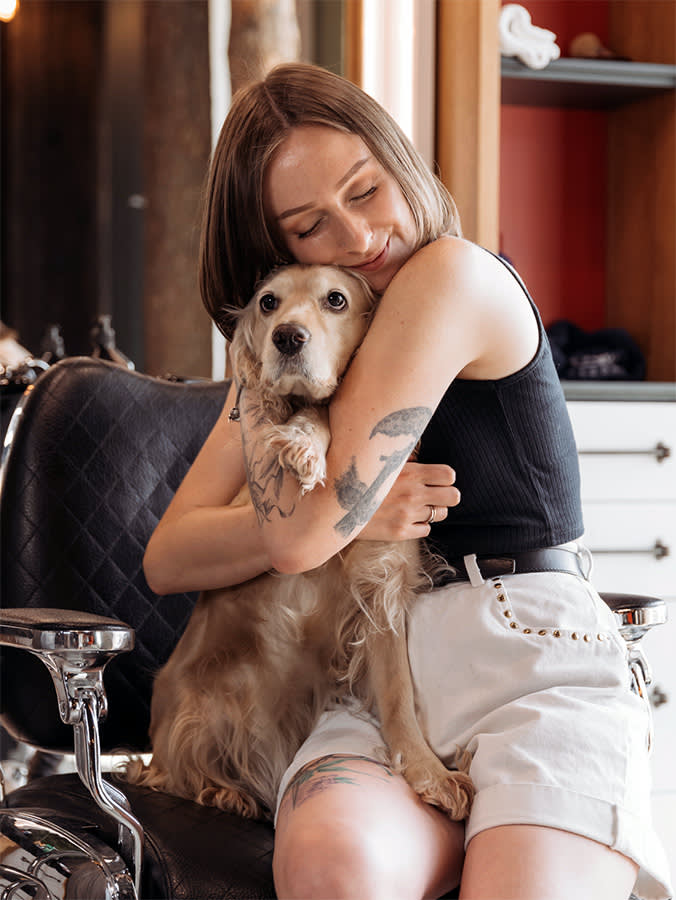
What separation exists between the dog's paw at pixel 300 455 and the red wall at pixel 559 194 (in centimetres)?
212

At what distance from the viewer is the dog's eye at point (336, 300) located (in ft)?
3.95

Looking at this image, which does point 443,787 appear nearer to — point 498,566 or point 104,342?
point 498,566

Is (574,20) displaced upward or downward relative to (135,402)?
upward

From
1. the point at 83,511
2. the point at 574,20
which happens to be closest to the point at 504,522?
the point at 83,511

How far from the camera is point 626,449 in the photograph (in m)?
2.41

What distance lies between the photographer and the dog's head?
3.78 ft

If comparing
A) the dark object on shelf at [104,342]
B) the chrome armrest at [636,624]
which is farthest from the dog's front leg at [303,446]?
the dark object on shelf at [104,342]

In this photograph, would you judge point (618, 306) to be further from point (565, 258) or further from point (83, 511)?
point (83, 511)

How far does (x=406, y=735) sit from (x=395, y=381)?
0.40m

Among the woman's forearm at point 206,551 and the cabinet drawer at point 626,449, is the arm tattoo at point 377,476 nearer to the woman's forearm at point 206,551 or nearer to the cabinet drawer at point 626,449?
the woman's forearm at point 206,551

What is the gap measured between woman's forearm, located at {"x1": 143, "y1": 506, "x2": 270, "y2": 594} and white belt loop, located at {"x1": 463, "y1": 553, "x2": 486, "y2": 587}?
0.90ft

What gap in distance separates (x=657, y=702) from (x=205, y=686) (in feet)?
4.80

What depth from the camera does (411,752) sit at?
1134 mm

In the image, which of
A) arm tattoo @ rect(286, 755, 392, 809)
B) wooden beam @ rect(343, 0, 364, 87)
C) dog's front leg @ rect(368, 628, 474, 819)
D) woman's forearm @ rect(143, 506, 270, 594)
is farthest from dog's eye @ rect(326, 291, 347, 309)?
wooden beam @ rect(343, 0, 364, 87)
